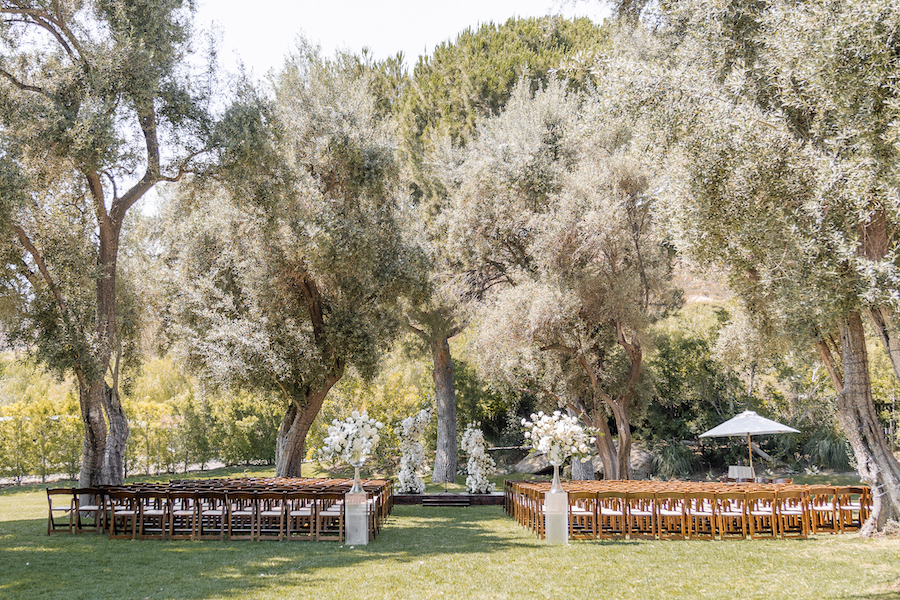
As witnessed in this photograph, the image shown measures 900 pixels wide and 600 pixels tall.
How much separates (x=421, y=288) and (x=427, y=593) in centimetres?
976

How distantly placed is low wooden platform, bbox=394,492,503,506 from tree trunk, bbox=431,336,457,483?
4548 millimetres

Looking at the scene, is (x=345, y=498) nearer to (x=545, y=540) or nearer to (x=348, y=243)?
(x=545, y=540)

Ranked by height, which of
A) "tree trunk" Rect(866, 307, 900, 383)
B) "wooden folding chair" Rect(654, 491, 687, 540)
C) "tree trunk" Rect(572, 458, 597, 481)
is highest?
"tree trunk" Rect(866, 307, 900, 383)

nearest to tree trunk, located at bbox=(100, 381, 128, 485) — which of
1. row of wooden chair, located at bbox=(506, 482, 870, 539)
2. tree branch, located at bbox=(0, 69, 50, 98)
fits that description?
tree branch, located at bbox=(0, 69, 50, 98)

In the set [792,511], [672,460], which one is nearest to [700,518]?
[792,511]

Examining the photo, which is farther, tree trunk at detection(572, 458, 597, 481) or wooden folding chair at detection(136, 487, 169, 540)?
tree trunk at detection(572, 458, 597, 481)

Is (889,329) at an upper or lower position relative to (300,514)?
upper

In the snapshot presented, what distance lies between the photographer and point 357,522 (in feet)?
29.4

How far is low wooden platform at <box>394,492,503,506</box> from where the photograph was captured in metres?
15.1

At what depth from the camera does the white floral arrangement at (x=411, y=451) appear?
51.6ft

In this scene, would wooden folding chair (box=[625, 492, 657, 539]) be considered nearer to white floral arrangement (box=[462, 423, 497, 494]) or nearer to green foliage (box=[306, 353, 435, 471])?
white floral arrangement (box=[462, 423, 497, 494])

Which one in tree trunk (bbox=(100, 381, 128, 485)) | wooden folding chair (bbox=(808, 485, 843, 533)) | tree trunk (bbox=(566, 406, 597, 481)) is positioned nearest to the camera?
wooden folding chair (bbox=(808, 485, 843, 533))

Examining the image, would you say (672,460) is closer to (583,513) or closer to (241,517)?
(583,513)

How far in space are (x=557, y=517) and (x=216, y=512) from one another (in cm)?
541
